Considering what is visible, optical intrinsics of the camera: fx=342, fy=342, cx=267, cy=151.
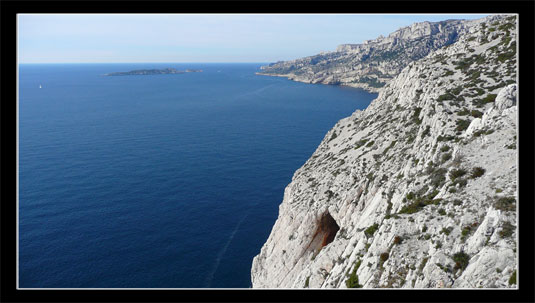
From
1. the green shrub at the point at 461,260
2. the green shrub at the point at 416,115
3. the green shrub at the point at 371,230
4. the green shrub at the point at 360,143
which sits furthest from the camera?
the green shrub at the point at 360,143

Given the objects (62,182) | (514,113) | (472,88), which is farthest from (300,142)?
(514,113)

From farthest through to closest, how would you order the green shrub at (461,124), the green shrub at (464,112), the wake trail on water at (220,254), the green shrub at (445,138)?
the wake trail on water at (220,254)
the green shrub at (464,112)
the green shrub at (461,124)
the green shrub at (445,138)

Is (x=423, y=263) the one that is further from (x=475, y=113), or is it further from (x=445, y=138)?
(x=475, y=113)

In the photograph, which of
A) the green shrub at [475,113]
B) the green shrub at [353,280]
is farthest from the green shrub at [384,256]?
the green shrub at [475,113]

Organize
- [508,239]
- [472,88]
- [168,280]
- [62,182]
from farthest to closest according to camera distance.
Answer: [62,182], [168,280], [472,88], [508,239]

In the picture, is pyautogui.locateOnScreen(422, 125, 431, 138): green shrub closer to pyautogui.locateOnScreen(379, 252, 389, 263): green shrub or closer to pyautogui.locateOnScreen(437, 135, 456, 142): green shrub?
pyautogui.locateOnScreen(437, 135, 456, 142): green shrub

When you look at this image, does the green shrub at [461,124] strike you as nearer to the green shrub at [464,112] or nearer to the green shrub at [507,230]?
the green shrub at [464,112]

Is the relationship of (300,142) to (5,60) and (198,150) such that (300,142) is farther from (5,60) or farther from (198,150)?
(5,60)
